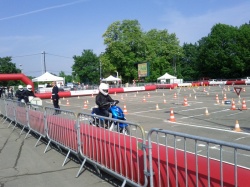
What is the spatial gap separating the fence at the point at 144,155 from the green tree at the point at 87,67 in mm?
106018

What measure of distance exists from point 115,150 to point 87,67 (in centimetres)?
11115

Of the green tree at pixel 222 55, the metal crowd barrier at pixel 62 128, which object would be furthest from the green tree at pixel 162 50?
the metal crowd barrier at pixel 62 128

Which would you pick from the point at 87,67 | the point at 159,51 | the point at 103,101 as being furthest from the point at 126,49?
the point at 103,101

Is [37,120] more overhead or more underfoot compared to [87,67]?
more underfoot

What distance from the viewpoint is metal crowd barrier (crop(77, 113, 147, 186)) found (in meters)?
4.60

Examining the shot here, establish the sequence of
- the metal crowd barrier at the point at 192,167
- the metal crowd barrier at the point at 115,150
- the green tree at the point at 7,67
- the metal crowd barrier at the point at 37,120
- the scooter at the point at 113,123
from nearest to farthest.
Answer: the metal crowd barrier at the point at 192,167 < the metal crowd barrier at the point at 115,150 < the scooter at the point at 113,123 < the metal crowd barrier at the point at 37,120 < the green tree at the point at 7,67

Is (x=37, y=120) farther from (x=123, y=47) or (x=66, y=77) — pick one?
(x=66, y=77)

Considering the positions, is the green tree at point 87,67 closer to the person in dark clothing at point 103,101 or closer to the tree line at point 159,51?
the tree line at point 159,51

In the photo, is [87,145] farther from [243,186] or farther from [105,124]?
[243,186]

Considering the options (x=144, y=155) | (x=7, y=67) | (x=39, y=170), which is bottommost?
(x=39, y=170)

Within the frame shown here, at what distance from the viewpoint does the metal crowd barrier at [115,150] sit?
4602 mm

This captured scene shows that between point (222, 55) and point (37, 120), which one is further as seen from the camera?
point (222, 55)

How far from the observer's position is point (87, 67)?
11488cm

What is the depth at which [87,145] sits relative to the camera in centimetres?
630
